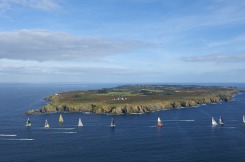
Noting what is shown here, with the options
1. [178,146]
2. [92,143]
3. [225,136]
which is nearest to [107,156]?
[92,143]

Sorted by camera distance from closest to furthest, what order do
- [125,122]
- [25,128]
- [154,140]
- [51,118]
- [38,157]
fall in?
[38,157] → [154,140] → [25,128] → [125,122] → [51,118]

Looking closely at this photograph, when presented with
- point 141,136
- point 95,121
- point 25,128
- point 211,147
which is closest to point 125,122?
point 95,121

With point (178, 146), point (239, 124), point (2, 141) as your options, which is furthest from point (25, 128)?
point (239, 124)

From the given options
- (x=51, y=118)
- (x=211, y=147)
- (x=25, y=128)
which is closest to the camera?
(x=211, y=147)

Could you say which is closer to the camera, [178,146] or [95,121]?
[178,146]

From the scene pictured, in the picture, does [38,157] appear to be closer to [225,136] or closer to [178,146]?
[178,146]

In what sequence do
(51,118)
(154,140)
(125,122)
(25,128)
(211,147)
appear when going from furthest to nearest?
(51,118), (125,122), (25,128), (154,140), (211,147)

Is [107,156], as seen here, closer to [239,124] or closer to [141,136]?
[141,136]

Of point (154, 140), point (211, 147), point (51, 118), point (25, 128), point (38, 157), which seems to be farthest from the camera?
point (51, 118)

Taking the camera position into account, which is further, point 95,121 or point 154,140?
point 95,121
